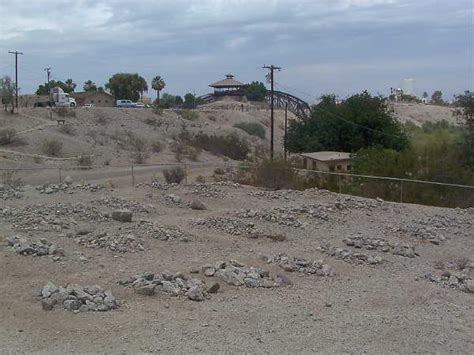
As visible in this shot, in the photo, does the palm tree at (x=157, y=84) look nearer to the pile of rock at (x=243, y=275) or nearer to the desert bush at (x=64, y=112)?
the desert bush at (x=64, y=112)

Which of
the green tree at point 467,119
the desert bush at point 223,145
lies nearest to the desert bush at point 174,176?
the green tree at point 467,119

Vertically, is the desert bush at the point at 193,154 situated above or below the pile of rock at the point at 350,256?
above

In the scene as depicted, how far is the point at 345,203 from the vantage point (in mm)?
23500

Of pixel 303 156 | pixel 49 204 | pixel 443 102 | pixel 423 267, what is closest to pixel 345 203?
pixel 423 267

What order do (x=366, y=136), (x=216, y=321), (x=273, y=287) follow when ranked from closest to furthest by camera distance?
(x=216, y=321), (x=273, y=287), (x=366, y=136)

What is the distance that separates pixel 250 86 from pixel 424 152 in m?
110

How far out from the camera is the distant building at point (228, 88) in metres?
142

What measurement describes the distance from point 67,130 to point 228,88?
87.3 meters

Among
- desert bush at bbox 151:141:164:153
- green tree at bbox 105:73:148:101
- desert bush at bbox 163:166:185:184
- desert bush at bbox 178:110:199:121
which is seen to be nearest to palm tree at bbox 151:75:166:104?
green tree at bbox 105:73:148:101

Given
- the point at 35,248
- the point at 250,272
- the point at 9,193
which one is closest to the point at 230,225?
the point at 250,272

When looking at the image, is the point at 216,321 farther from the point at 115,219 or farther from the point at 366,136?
the point at 366,136

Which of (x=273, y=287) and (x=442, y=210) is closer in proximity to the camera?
(x=273, y=287)

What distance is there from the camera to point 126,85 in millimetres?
128250

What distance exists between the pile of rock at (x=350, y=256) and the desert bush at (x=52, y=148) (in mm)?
41925
